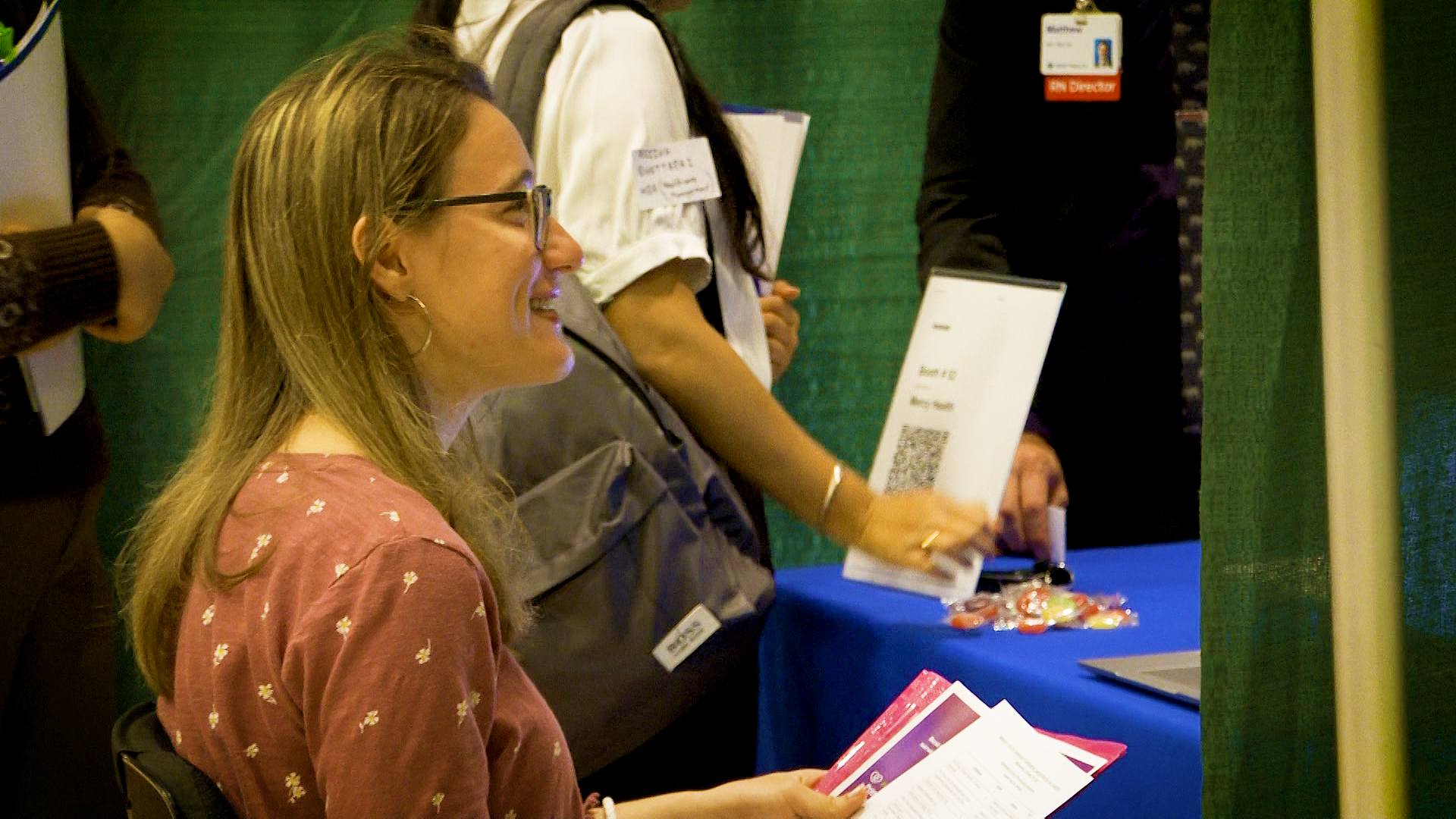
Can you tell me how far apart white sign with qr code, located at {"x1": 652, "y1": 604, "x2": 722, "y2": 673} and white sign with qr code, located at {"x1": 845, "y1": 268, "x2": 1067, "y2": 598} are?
23cm

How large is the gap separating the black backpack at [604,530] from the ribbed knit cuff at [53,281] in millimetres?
605

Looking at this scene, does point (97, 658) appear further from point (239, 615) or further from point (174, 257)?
point (239, 615)

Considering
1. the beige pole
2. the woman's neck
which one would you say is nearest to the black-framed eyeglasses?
the woman's neck

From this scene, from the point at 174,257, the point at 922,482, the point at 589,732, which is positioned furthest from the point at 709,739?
the point at 174,257

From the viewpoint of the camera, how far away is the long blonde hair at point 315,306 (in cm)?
101

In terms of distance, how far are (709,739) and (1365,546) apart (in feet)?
2.71

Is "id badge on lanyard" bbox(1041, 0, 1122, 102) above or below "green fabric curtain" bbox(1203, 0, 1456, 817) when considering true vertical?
above

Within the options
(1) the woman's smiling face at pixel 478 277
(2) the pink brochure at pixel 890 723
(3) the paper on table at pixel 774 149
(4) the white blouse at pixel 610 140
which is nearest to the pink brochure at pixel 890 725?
(2) the pink brochure at pixel 890 723

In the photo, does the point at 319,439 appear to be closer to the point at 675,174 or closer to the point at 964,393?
the point at 675,174

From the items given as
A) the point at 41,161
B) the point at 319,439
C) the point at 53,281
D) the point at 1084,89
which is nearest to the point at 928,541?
the point at 319,439

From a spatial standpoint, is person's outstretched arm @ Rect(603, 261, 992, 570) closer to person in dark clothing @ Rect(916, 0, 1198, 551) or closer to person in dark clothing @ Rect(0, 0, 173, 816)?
person in dark clothing @ Rect(916, 0, 1198, 551)

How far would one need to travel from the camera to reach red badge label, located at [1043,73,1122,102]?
1.93m

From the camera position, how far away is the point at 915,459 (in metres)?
1.61

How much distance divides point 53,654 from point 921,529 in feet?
3.93
